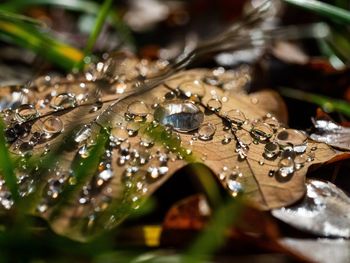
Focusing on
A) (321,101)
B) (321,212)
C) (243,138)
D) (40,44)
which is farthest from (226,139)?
(40,44)

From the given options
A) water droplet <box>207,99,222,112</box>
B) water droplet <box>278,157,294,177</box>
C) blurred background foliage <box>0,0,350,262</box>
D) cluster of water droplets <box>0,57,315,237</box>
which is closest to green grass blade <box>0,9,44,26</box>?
blurred background foliage <box>0,0,350,262</box>

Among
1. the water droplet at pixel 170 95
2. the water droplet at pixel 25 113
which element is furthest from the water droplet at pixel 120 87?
the water droplet at pixel 25 113

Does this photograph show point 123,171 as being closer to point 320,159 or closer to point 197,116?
point 197,116

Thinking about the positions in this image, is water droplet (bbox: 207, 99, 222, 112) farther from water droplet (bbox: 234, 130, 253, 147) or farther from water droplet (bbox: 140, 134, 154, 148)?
water droplet (bbox: 140, 134, 154, 148)

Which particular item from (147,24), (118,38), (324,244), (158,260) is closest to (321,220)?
(324,244)

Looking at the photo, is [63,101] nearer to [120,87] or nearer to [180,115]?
[120,87]

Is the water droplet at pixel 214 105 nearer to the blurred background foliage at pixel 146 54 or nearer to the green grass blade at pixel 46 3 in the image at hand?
the blurred background foliage at pixel 146 54

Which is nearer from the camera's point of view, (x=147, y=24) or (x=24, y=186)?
(x=24, y=186)
